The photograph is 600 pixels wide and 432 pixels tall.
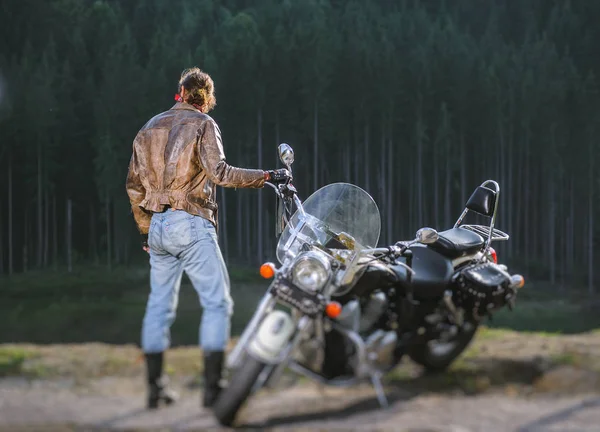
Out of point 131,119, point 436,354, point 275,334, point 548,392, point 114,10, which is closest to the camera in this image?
point 275,334

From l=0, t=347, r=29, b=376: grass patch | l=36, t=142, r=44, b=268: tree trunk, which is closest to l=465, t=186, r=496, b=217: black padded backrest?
l=0, t=347, r=29, b=376: grass patch

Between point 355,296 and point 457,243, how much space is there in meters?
1.28

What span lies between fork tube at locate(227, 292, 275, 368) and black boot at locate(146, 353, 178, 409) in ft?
2.37

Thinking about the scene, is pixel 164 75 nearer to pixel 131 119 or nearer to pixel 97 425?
pixel 131 119

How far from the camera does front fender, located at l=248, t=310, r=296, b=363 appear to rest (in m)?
4.49

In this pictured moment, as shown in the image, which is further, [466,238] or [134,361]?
[134,361]

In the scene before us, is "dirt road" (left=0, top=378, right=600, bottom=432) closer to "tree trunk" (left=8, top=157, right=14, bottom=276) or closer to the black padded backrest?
the black padded backrest

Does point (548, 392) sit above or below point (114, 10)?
below

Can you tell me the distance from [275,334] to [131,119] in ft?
130

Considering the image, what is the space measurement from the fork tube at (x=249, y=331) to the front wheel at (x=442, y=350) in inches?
60.6

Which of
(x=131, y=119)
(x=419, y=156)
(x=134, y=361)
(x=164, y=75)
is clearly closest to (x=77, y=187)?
(x=131, y=119)

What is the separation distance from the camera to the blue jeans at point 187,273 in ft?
16.4

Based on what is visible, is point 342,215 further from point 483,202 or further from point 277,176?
point 483,202

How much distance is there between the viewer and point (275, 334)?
457cm
